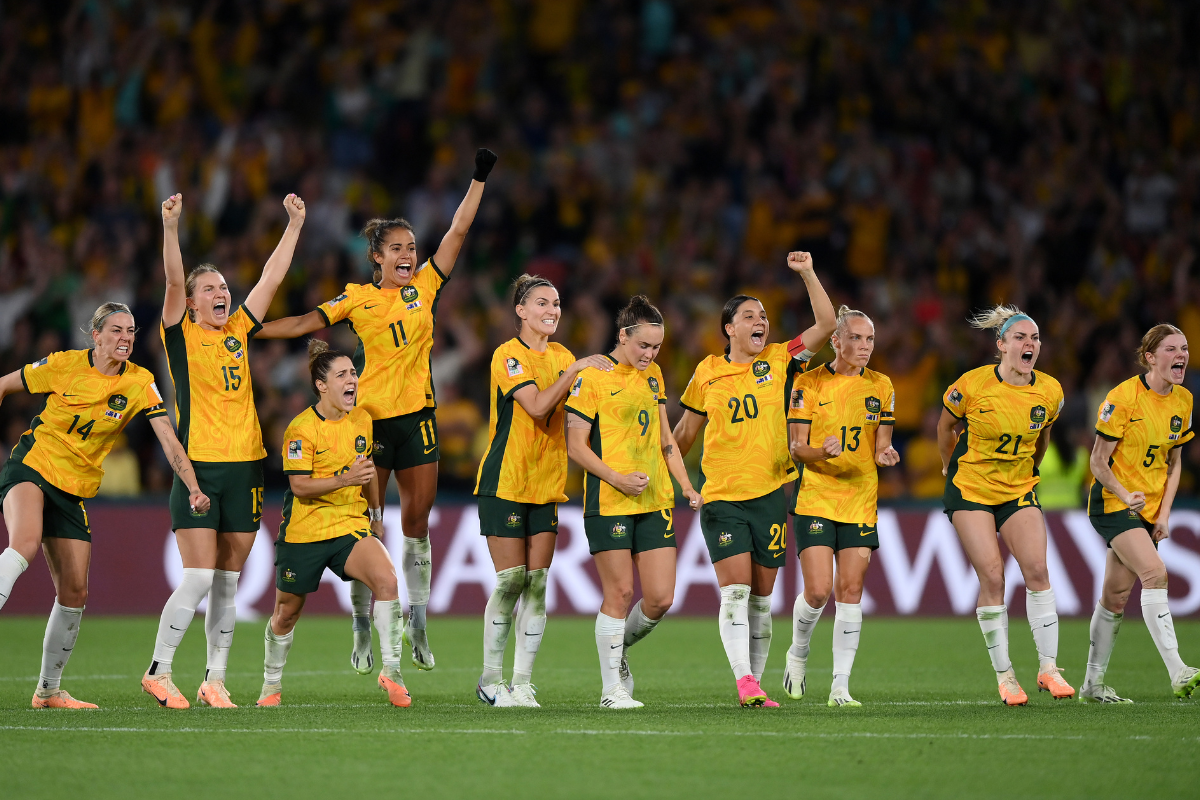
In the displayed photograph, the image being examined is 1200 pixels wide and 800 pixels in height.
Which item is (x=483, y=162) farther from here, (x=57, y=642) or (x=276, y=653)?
(x=57, y=642)

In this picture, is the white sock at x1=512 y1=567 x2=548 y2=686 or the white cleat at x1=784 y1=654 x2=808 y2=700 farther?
the white cleat at x1=784 y1=654 x2=808 y2=700

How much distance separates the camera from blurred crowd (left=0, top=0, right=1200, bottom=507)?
1695 cm

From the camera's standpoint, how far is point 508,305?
17125 millimetres

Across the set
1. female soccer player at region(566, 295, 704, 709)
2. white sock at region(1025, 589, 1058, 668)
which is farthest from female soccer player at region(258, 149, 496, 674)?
white sock at region(1025, 589, 1058, 668)

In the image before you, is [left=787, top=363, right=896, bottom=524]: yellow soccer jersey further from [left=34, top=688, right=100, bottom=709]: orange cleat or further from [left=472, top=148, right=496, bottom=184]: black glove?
[left=34, top=688, right=100, bottom=709]: orange cleat

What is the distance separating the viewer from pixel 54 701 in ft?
27.7

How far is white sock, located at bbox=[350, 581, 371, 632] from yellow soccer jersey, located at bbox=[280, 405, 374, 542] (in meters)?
0.80

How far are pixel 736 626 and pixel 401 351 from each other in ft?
9.13

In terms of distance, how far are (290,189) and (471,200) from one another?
33.5 ft

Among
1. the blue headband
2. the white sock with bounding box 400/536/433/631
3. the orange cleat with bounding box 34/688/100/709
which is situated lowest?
the orange cleat with bounding box 34/688/100/709

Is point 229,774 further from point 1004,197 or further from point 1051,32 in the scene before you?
point 1051,32

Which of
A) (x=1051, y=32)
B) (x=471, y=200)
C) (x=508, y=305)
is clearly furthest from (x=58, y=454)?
(x=1051, y=32)

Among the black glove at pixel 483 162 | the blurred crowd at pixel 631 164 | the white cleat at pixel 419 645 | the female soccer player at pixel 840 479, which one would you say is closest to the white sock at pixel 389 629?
the white cleat at pixel 419 645

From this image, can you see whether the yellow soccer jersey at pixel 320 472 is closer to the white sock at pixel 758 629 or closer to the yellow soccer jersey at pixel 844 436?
the white sock at pixel 758 629
